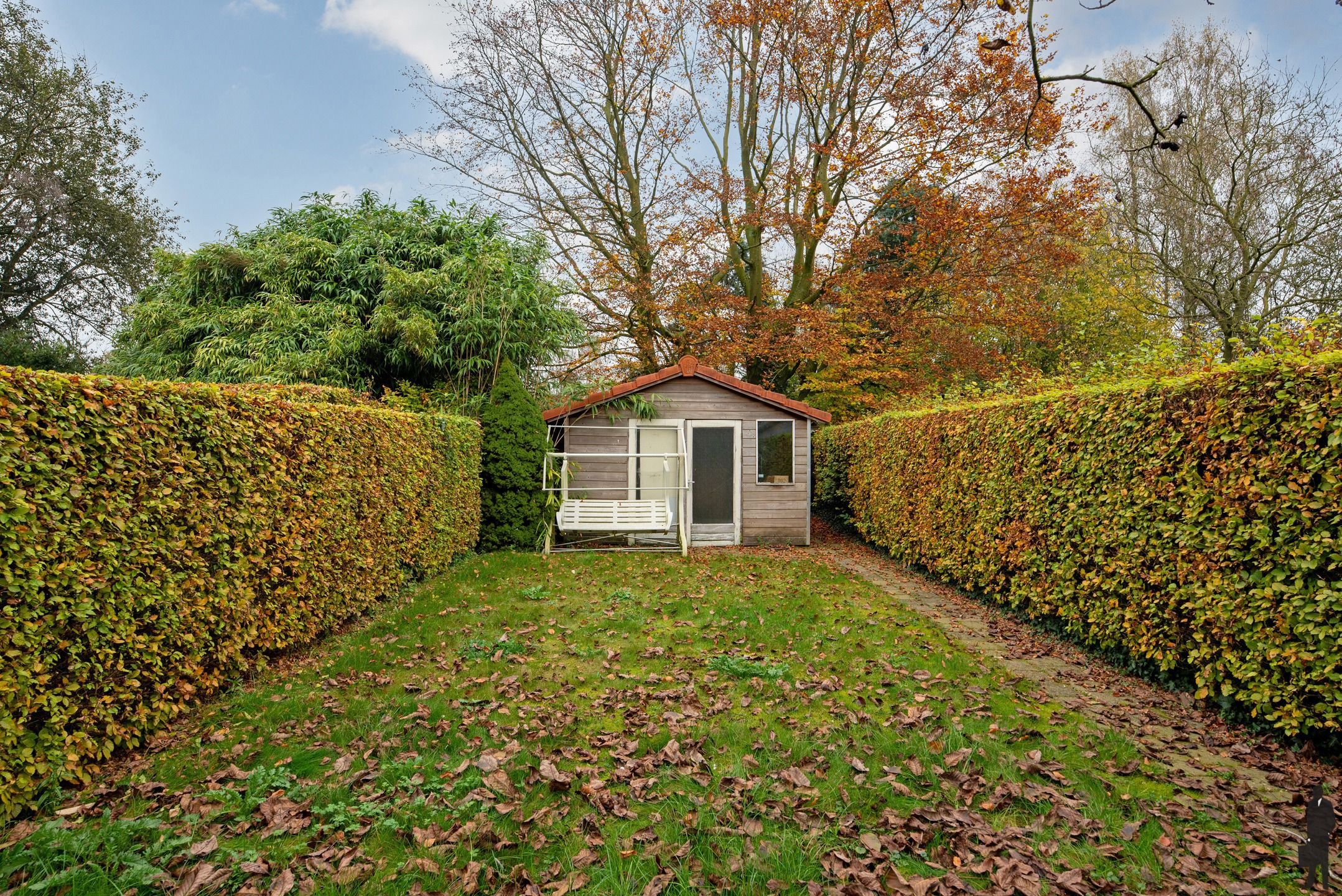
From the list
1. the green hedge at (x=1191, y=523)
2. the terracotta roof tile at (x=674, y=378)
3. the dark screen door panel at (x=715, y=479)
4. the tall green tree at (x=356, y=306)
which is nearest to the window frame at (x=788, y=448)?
the terracotta roof tile at (x=674, y=378)

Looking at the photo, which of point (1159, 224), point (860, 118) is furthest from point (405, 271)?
Result: point (1159, 224)

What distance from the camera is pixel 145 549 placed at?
141 inches

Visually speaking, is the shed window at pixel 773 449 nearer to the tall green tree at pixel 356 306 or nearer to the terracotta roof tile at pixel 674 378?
the terracotta roof tile at pixel 674 378

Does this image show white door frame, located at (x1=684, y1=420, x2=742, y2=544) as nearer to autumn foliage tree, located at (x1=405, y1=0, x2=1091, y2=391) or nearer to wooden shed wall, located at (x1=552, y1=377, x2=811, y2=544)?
wooden shed wall, located at (x1=552, y1=377, x2=811, y2=544)

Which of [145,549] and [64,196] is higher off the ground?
[64,196]

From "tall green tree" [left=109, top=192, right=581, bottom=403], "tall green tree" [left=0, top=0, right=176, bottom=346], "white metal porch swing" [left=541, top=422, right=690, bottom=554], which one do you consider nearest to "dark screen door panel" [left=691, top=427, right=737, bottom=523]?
"white metal porch swing" [left=541, top=422, right=690, bottom=554]

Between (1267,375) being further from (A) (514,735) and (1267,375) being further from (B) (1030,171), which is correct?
(B) (1030,171)

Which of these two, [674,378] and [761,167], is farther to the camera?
[761,167]

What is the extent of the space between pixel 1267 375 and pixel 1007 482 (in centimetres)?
333

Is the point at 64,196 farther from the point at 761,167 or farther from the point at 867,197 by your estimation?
the point at 867,197

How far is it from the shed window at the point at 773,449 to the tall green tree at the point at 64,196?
20138 mm

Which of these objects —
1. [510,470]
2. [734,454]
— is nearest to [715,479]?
[734,454]

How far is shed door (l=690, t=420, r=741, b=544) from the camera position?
41.5 ft

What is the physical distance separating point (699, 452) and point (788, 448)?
5.63 feet
